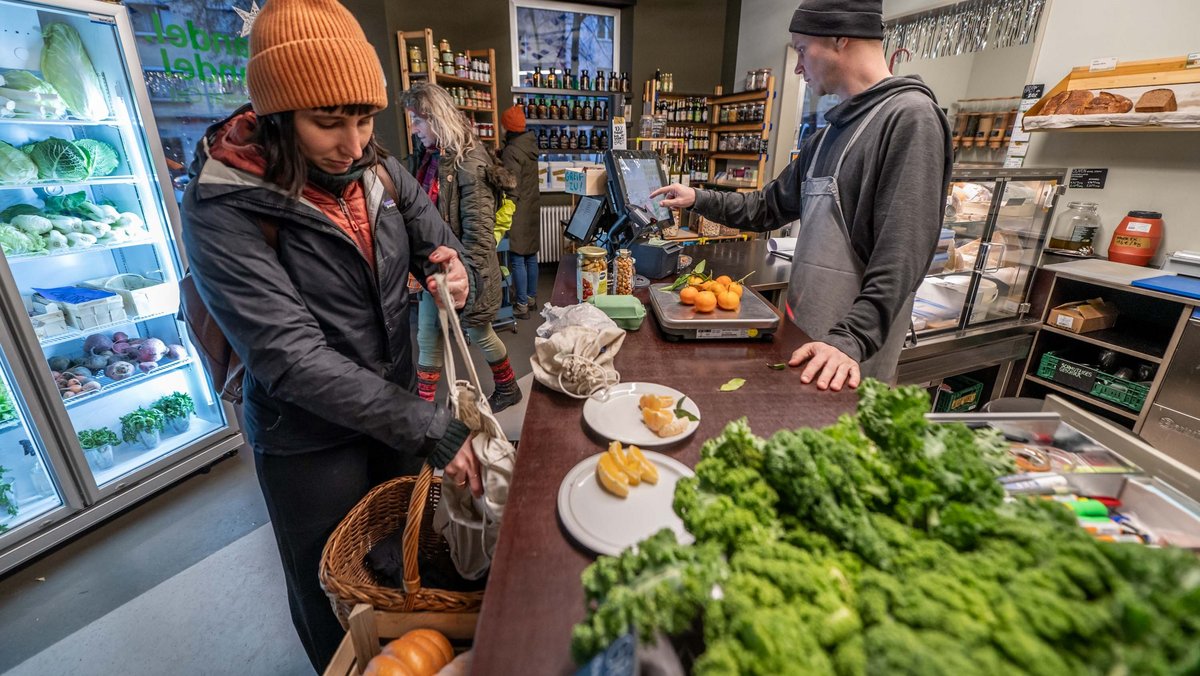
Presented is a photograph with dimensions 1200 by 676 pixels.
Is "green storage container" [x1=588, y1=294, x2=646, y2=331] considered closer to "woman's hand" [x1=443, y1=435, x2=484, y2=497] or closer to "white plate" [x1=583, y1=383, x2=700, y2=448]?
"white plate" [x1=583, y1=383, x2=700, y2=448]

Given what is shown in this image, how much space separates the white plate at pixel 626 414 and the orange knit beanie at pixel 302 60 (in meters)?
0.87

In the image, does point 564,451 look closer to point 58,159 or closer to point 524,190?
point 58,159

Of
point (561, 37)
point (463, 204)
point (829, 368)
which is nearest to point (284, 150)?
point (829, 368)

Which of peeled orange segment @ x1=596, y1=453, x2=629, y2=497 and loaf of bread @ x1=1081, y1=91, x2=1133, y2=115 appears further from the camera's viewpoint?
loaf of bread @ x1=1081, y1=91, x2=1133, y2=115

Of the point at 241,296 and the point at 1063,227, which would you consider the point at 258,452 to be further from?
the point at 1063,227

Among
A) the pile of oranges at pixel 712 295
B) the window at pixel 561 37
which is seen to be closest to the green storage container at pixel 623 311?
the pile of oranges at pixel 712 295

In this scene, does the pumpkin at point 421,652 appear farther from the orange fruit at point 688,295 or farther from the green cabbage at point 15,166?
the green cabbage at point 15,166

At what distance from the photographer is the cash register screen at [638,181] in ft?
7.36

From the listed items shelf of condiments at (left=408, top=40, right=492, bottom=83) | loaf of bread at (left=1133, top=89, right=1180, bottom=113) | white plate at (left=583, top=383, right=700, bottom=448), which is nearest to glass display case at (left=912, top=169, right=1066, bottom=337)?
loaf of bread at (left=1133, top=89, right=1180, bottom=113)

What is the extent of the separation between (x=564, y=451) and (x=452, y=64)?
5.17 m

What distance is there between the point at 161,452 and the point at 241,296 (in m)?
2.41

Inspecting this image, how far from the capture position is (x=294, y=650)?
6.06 feet

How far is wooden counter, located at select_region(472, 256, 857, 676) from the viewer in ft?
2.17

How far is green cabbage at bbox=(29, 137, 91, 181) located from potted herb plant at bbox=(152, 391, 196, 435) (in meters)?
1.24
